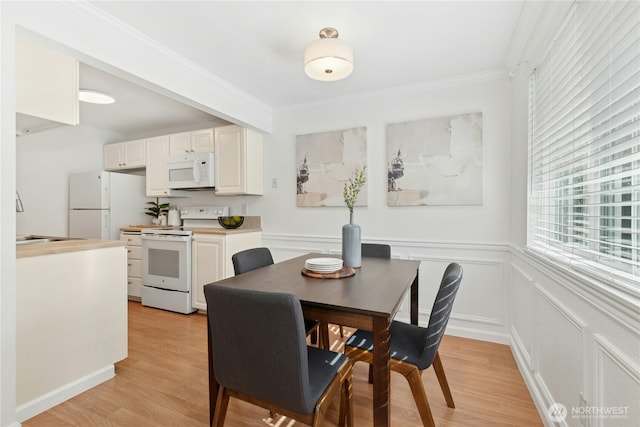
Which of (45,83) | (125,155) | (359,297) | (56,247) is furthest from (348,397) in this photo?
(125,155)

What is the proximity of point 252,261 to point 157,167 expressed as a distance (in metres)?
2.78

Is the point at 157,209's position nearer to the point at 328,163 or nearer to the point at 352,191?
the point at 328,163

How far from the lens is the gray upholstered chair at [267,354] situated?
1029mm

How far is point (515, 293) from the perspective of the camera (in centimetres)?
240

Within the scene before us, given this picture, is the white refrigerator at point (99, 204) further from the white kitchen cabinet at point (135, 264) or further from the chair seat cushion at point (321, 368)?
the chair seat cushion at point (321, 368)

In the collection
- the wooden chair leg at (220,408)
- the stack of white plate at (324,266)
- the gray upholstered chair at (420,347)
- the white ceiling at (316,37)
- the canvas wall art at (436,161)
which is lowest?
the wooden chair leg at (220,408)

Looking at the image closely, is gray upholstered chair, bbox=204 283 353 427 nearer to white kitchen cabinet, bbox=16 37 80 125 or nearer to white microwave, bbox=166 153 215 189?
white kitchen cabinet, bbox=16 37 80 125

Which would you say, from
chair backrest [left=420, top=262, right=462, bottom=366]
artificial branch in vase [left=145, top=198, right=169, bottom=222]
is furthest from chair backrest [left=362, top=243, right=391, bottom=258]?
artificial branch in vase [left=145, top=198, right=169, bottom=222]

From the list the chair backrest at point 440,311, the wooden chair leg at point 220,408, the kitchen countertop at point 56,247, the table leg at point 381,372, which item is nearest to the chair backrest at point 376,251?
the chair backrest at point 440,311

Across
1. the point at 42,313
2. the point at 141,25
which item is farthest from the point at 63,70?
the point at 42,313

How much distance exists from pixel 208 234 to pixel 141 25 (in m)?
2.01

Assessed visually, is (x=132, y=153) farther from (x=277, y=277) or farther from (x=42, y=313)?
(x=277, y=277)

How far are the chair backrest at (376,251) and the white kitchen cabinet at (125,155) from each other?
134 inches

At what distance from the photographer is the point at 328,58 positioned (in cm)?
185
